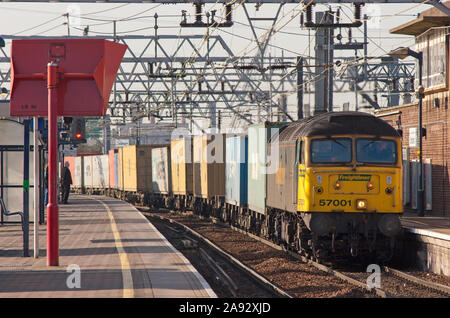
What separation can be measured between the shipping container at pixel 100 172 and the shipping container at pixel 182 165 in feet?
71.4

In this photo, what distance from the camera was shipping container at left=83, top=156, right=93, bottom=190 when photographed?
68.6 metres

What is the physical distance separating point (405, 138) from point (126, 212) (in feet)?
41.7

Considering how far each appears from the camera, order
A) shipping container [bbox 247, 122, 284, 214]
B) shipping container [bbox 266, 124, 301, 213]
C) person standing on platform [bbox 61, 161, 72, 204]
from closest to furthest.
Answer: shipping container [bbox 266, 124, 301, 213] < shipping container [bbox 247, 122, 284, 214] < person standing on platform [bbox 61, 161, 72, 204]

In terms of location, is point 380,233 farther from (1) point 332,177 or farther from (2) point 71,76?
(2) point 71,76

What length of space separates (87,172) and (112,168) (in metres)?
12.5

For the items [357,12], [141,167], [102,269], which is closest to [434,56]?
[357,12]

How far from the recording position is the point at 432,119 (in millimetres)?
26312

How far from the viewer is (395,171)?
16.8m

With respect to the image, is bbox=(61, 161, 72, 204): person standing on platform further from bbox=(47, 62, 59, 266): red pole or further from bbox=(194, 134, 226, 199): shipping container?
bbox=(47, 62, 59, 266): red pole

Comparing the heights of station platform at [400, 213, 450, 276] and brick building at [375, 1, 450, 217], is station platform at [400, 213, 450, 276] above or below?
below

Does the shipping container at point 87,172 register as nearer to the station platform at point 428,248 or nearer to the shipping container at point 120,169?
the shipping container at point 120,169

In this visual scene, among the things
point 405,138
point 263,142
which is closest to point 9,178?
point 263,142

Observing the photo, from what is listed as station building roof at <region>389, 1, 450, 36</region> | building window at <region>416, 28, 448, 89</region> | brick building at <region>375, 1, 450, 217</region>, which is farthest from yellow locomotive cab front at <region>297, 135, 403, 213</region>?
station building roof at <region>389, 1, 450, 36</region>

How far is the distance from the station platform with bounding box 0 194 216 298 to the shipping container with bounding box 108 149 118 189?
1359 inches
